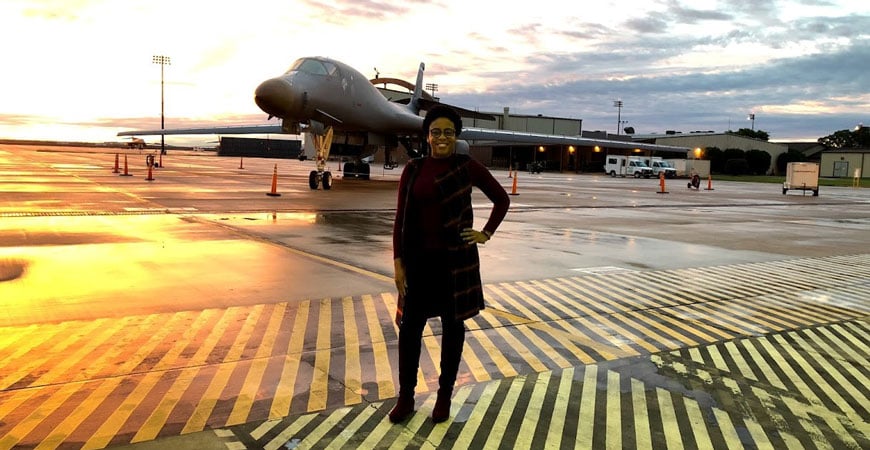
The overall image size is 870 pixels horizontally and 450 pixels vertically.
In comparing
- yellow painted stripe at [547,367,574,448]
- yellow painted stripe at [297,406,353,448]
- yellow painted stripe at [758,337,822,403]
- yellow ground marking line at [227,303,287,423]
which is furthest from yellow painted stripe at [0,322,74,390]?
yellow painted stripe at [758,337,822,403]

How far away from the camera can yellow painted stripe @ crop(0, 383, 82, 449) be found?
10.8 ft

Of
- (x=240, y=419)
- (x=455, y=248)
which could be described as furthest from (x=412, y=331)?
(x=240, y=419)

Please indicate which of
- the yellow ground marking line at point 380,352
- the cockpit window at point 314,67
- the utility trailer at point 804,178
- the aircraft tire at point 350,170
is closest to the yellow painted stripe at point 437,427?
the yellow ground marking line at point 380,352

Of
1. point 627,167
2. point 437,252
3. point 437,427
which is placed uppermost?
point 627,167

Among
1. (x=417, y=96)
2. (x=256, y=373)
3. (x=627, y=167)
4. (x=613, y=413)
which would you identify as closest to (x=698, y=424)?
(x=613, y=413)

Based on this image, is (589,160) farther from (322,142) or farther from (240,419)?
(240,419)

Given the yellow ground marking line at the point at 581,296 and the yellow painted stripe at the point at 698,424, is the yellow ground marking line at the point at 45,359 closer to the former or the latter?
the yellow painted stripe at the point at 698,424

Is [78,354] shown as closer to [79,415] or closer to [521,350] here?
[79,415]

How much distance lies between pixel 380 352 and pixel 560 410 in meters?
1.61

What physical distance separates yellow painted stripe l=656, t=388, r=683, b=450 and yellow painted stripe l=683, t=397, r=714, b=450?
92 mm

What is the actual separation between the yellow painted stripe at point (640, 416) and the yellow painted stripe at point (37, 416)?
11.0 feet

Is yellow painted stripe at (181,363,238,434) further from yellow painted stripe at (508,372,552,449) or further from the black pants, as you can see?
yellow painted stripe at (508,372,552,449)

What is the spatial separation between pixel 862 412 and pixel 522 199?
1939cm

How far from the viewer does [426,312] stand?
3.85m
